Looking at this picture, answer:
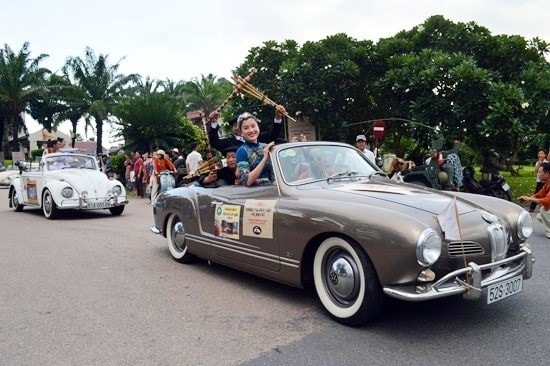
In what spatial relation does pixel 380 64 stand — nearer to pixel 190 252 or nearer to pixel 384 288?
pixel 190 252

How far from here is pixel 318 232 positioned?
13.1 feet

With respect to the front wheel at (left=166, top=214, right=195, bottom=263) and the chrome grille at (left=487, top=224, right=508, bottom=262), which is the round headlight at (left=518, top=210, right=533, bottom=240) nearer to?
the chrome grille at (left=487, top=224, right=508, bottom=262)

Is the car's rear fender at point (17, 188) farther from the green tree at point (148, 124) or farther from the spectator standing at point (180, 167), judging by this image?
the green tree at point (148, 124)

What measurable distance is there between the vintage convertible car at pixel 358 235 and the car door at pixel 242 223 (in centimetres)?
1

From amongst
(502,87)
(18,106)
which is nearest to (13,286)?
(502,87)

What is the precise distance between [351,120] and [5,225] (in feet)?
39.2

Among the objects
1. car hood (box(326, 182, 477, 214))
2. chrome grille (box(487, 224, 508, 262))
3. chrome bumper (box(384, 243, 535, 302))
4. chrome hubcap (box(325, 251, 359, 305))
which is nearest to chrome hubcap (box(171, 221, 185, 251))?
car hood (box(326, 182, 477, 214))

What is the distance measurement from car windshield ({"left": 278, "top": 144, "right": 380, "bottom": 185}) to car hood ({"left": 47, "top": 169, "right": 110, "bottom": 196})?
7637mm

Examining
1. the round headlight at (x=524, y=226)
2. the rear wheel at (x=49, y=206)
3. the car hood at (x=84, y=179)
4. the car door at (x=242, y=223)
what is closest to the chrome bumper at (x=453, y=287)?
the round headlight at (x=524, y=226)

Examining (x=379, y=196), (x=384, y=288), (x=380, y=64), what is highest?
(x=380, y=64)

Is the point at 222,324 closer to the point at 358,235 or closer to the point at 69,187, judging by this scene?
the point at 358,235

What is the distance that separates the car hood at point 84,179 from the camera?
36.8 ft

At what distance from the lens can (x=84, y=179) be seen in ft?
37.4

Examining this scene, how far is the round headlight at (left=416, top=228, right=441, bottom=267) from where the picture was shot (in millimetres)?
3385
